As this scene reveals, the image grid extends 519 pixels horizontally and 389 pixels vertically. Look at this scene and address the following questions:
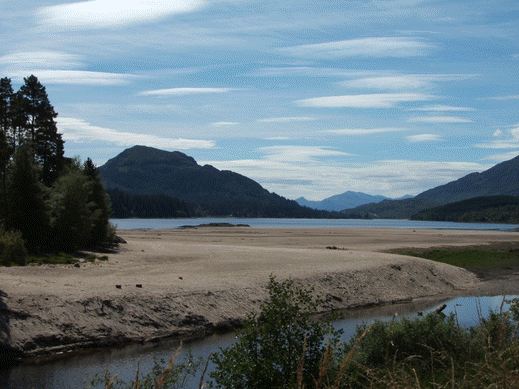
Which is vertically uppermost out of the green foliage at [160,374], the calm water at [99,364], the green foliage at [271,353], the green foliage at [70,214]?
the green foliage at [70,214]

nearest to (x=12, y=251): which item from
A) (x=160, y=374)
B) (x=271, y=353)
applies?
Result: (x=160, y=374)

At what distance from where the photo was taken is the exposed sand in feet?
57.6

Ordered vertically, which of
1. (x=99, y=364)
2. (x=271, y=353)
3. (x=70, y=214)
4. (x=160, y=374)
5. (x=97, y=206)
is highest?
(x=97, y=206)

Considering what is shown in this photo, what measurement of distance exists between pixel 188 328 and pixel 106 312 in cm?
329

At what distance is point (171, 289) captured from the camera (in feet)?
74.0

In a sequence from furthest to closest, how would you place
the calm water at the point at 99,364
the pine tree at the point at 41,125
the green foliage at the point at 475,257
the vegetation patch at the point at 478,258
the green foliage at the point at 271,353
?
the pine tree at the point at 41,125 → the green foliage at the point at 475,257 → the vegetation patch at the point at 478,258 → the calm water at the point at 99,364 → the green foliage at the point at 271,353

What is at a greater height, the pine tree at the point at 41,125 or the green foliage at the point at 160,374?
the pine tree at the point at 41,125

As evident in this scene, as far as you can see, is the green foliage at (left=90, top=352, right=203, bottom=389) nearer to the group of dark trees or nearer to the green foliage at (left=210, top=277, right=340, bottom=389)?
the green foliage at (left=210, top=277, right=340, bottom=389)

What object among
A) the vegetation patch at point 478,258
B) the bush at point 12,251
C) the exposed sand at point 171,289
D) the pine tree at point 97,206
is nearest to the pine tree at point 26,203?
the bush at point 12,251

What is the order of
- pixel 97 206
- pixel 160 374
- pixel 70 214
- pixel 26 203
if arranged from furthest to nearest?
1. pixel 97 206
2. pixel 70 214
3. pixel 26 203
4. pixel 160 374

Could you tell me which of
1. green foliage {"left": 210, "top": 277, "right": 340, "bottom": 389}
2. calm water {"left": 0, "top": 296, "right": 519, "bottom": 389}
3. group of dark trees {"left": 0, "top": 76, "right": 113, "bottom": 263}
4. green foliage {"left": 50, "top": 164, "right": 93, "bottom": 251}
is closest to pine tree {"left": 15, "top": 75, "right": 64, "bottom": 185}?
group of dark trees {"left": 0, "top": 76, "right": 113, "bottom": 263}

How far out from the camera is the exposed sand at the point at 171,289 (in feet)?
57.6

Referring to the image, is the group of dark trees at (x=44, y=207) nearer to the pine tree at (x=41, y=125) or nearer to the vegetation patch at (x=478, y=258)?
the pine tree at (x=41, y=125)

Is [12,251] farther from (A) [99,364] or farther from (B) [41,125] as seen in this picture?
(B) [41,125]
